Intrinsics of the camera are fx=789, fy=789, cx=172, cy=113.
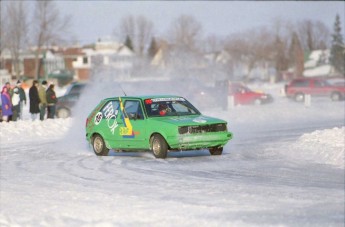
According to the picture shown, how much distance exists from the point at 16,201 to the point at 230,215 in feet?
11.8

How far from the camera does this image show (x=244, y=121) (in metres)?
32.4

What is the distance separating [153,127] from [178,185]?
419 centimetres

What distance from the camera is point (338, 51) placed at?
119 metres

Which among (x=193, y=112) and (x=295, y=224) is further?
(x=193, y=112)

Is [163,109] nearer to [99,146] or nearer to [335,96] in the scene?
[99,146]

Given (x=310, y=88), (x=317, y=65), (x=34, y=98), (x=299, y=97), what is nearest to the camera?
(x=34, y=98)

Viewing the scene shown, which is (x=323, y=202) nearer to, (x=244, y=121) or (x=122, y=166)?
(x=122, y=166)

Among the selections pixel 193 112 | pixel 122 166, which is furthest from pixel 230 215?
pixel 193 112

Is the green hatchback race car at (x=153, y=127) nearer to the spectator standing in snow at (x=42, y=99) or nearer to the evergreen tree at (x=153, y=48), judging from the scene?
the spectator standing in snow at (x=42, y=99)

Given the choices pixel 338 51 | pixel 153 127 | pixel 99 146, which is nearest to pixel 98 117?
pixel 99 146

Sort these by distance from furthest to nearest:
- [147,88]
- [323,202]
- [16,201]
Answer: [147,88] → [16,201] → [323,202]

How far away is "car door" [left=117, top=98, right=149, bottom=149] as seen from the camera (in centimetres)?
1780

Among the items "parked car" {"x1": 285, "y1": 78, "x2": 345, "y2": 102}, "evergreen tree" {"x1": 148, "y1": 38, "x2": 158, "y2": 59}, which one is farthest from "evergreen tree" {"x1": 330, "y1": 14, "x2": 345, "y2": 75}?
"parked car" {"x1": 285, "y1": 78, "x2": 345, "y2": 102}

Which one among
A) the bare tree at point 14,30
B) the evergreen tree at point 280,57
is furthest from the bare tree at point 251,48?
the bare tree at point 14,30
